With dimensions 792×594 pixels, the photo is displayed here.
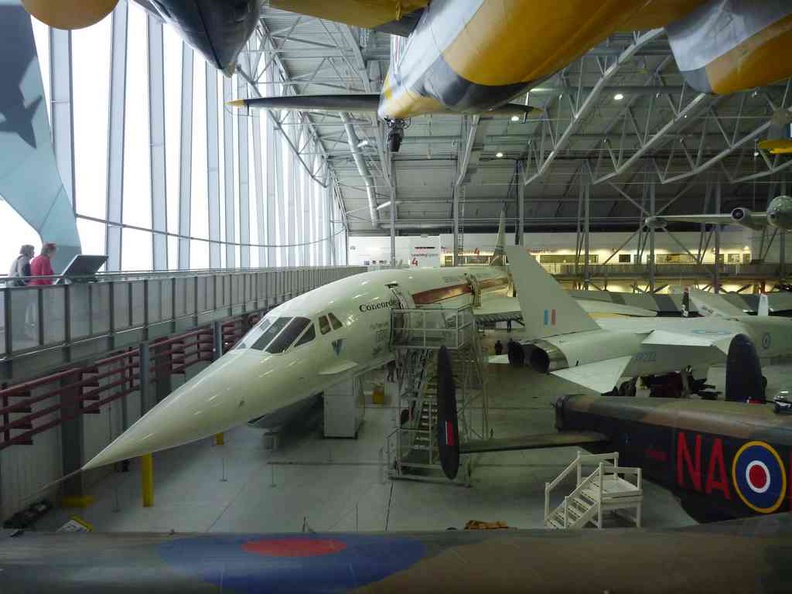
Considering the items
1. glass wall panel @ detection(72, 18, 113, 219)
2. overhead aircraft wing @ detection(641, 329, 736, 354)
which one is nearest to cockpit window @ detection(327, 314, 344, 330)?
glass wall panel @ detection(72, 18, 113, 219)

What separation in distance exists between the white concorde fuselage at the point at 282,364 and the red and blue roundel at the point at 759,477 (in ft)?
21.6

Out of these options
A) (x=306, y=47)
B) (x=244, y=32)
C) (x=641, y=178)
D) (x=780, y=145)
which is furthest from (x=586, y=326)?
(x=641, y=178)

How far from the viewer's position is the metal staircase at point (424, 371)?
1148cm

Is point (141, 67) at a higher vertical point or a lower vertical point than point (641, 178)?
lower

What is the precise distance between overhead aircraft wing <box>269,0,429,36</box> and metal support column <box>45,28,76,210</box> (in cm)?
802

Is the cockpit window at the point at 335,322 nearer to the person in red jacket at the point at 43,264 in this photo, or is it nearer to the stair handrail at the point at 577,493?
the person in red jacket at the point at 43,264

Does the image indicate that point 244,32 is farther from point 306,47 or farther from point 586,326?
point 306,47

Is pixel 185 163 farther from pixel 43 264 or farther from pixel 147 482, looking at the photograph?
pixel 147 482

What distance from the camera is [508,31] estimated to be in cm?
337

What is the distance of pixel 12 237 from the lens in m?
9.34

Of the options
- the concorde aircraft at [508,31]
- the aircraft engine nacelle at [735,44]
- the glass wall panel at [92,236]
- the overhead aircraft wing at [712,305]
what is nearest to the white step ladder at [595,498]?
the aircraft engine nacelle at [735,44]

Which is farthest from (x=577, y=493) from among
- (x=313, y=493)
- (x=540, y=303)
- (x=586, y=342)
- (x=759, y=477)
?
(x=540, y=303)

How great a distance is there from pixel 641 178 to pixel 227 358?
44.1 metres

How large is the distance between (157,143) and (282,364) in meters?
9.53
